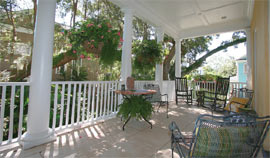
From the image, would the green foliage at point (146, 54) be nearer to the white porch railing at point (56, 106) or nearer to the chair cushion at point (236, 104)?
the white porch railing at point (56, 106)

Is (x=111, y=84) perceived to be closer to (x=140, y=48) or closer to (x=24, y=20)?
(x=140, y=48)

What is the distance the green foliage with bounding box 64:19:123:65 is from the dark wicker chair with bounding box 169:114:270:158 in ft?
6.70

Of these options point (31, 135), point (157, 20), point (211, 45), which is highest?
point (211, 45)

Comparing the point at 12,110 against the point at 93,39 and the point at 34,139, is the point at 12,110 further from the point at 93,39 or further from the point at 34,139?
the point at 93,39

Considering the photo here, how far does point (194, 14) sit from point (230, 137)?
4492 millimetres

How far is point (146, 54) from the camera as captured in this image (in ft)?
12.3

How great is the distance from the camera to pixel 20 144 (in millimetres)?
1915

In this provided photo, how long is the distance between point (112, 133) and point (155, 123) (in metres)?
1.06

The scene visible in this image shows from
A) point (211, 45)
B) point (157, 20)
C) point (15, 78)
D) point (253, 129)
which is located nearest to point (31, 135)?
point (253, 129)

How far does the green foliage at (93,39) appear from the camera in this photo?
7.79ft

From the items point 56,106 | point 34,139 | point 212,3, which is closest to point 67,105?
point 56,106

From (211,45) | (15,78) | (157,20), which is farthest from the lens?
(211,45)

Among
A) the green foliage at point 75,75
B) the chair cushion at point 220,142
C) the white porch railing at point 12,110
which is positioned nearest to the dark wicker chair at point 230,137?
the chair cushion at point 220,142

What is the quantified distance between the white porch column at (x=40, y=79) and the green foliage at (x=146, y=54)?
2.30m
